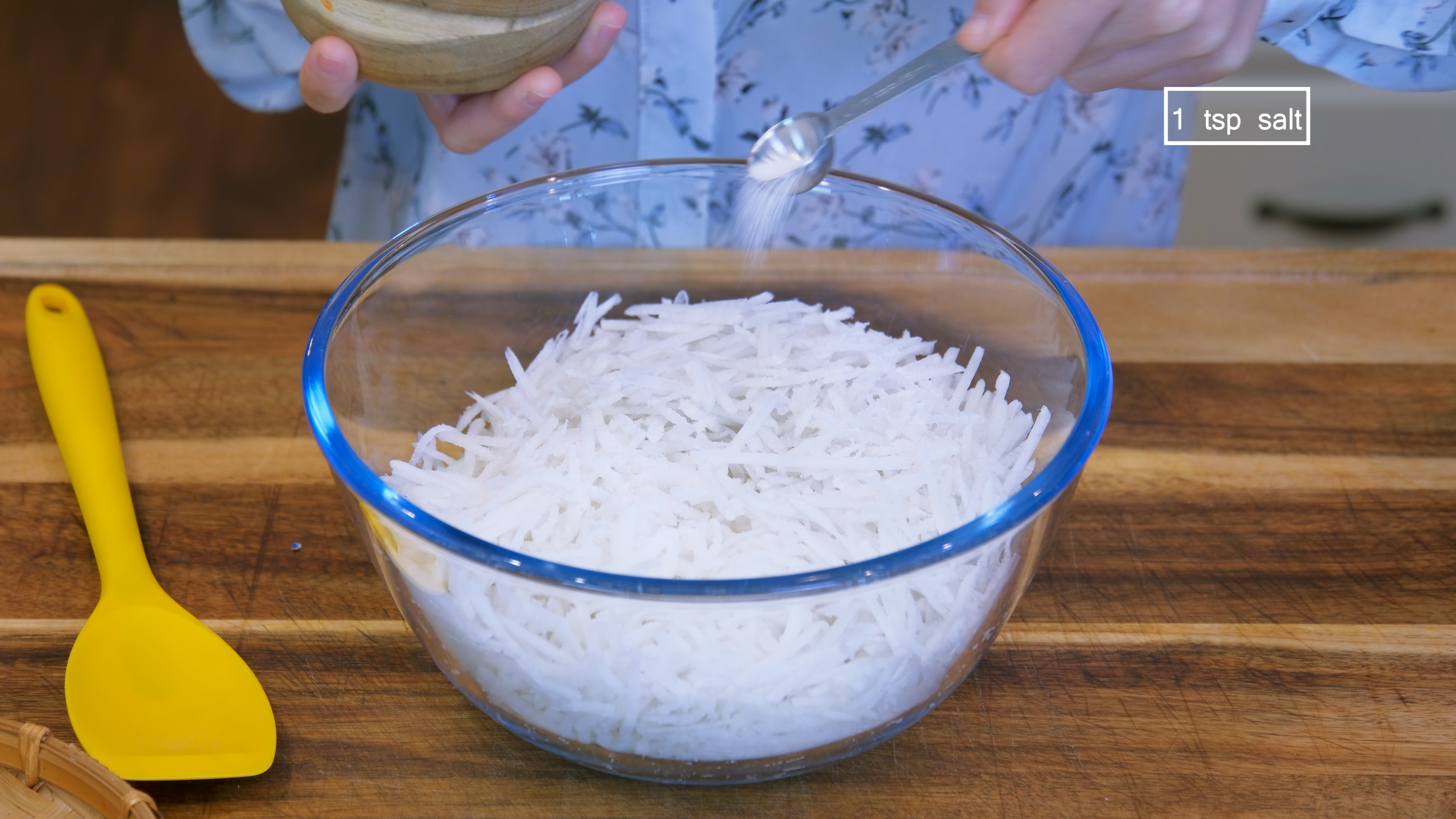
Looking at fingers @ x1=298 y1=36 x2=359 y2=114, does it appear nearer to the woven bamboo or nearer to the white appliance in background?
the woven bamboo

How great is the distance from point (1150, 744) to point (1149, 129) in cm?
70

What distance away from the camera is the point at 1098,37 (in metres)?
0.61

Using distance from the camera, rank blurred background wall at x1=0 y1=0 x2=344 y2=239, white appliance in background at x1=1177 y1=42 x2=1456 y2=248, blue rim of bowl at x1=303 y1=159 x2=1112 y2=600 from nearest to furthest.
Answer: blue rim of bowl at x1=303 y1=159 x2=1112 y2=600, white appliance in background at x1=1177 y1=42 x2=1456 y2=248, blurred background wall at x1=0 y1=0 x2=344 y2=239

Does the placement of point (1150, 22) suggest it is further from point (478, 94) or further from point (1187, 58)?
point (478, 94)

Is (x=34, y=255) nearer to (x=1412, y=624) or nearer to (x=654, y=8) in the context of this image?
(x=654, y=8)

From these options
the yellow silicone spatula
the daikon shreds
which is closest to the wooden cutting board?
the yellow silicone spatula

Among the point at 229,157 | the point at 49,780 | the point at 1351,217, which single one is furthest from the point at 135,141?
the point at 1351,217

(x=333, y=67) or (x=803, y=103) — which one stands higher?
(x=333, y=67)

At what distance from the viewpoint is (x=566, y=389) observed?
2.08ft

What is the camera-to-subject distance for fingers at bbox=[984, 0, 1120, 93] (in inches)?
22.2

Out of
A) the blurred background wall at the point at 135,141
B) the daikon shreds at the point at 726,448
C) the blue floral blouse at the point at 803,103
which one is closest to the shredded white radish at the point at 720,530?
the daikon shreds at the point at 726,448

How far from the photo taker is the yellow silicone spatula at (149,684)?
0.54 metres

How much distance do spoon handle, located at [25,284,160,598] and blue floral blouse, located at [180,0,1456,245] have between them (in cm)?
29

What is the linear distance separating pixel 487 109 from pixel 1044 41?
35 centimetres
